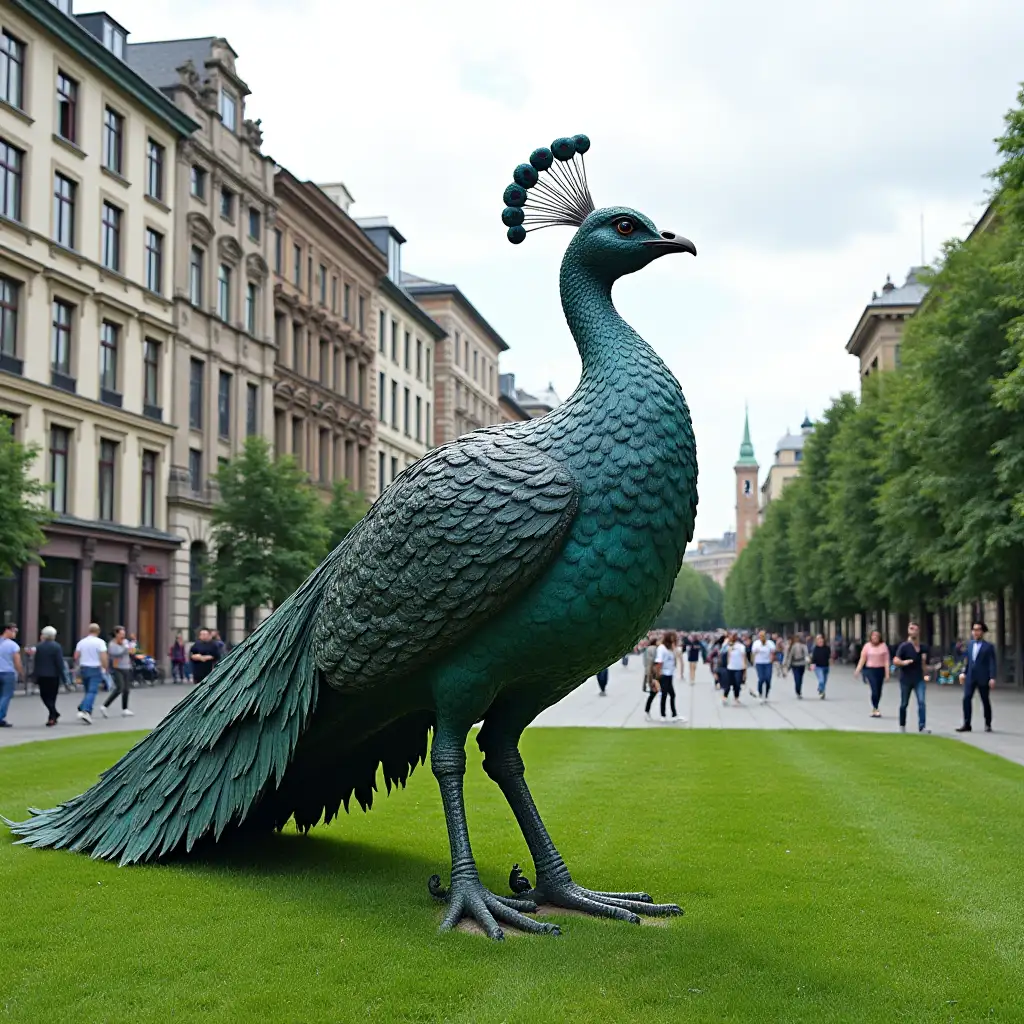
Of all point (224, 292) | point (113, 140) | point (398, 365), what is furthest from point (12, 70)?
point (398, 365)

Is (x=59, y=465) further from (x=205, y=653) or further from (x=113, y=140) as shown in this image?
(x=205, y=653)

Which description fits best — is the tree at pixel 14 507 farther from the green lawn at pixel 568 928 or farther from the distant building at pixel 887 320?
the distant building at pixel 887 320

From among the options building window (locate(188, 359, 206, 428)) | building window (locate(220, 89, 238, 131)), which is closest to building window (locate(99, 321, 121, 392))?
building window (locate(188, 359, 206, 428))

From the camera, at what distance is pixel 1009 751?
48.7 feet

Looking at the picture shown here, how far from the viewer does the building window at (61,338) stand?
96.6 ft

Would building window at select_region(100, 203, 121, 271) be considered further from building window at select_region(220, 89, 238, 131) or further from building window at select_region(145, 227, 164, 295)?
building window at select_region(220, 89, 238, 131)

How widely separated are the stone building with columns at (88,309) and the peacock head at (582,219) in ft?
72.1

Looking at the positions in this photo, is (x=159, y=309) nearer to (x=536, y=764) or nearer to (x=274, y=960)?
(x=536, y=764)

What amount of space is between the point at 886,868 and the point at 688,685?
99.3 feet

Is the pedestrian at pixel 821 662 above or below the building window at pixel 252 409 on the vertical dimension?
below

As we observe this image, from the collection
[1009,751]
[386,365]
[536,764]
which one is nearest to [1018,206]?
[1009,751]

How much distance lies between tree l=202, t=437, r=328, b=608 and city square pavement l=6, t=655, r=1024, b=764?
3539 mm

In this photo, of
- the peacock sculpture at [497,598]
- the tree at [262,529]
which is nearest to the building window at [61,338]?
A: the tree at [262,529]

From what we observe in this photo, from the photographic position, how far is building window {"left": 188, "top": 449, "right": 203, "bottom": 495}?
3694 centimetres
